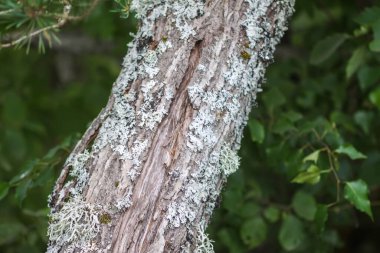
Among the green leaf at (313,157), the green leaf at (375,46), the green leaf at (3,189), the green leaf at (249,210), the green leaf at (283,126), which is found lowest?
the green leaf at (3,189)

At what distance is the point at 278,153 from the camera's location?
76.7 inches

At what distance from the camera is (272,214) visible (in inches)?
82.4

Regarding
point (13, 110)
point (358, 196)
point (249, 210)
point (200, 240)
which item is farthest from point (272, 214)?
point (13, 110)

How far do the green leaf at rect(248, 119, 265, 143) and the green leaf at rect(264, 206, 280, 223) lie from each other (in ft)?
1.11

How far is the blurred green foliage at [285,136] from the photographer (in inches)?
71.8

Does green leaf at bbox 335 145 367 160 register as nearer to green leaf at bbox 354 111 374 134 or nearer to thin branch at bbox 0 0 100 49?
green leaf at bbox 354 111 374 134

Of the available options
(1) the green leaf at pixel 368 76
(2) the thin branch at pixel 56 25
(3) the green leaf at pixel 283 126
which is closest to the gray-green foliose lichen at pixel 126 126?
(2) the thin branch at pixel 56 25

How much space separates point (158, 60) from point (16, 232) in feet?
3.55

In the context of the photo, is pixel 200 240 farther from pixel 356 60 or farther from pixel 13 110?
pixel 13 110

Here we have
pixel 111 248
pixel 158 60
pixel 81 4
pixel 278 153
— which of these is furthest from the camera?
pixel 278 153

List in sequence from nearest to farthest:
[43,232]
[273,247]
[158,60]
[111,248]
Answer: [111,248] → [158,60] → [43,232] → [273,247]

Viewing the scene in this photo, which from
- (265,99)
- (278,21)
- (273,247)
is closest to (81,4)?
(278,21)

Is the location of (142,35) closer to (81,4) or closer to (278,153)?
(81,4)

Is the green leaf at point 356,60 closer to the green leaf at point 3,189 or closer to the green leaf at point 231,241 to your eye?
the green leaf at point 231,241
